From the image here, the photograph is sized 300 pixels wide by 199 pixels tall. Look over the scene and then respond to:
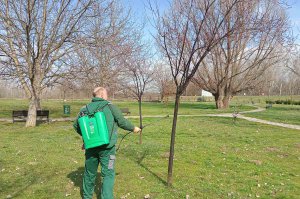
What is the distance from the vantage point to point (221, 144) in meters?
10.1

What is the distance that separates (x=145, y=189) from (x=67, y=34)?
1162 cm

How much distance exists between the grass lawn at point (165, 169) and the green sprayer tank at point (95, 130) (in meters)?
1.28

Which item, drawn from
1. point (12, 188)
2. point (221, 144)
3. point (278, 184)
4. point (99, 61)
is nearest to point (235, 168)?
point (278, 184)

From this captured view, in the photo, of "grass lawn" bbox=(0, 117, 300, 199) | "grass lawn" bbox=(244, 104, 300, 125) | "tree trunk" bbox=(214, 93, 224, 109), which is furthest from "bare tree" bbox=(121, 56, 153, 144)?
"tree trunk" bbox=(214, 93, 224, 109)

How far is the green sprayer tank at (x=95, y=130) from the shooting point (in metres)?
4.33

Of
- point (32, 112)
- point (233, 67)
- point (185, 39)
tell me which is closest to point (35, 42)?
point (32, 112)

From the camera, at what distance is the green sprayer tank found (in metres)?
4.33

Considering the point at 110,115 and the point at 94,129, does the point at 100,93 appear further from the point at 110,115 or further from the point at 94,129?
the point at 94,129

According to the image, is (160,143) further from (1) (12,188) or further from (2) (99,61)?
(2) (99,61)

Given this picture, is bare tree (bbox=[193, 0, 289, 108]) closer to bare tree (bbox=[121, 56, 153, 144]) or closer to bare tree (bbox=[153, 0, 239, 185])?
bare tree (bbox=[121, 56, 153, 144])

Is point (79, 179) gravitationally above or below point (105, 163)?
below

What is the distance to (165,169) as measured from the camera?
674cm

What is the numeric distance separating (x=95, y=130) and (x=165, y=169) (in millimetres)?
2860

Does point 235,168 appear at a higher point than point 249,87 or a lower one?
lower
